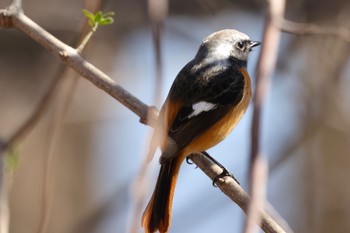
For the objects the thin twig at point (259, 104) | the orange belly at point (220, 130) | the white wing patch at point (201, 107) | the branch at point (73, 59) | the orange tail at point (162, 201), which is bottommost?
the thin twig at point (259, 104)

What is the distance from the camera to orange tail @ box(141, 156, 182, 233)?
3.20 m

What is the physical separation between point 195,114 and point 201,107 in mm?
63

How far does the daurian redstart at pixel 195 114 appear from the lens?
3.26 meters

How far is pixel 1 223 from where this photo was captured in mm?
3092

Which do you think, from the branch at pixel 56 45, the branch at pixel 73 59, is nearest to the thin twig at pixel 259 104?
the branch at pixel 73 59

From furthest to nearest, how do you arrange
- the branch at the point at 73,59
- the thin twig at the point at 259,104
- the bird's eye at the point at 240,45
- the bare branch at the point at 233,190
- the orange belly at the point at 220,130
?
the bird's eye at the point at 240,45, the orange belly at the point at 220,130, the branch at the point at 73,59, the bare branch at the point at 233,190, the thin twig at the point at 259,104

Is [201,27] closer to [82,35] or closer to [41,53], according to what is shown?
[41,53]

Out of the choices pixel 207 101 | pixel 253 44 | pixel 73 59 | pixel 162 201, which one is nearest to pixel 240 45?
pixel 253 44

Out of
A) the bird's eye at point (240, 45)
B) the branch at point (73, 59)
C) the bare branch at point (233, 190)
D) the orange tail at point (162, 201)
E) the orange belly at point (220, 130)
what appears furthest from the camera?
the bird's eye at point (240, 45)

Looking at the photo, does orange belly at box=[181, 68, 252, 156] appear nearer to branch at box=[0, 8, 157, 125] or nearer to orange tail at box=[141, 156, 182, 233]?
orange tail at box=[141, 156, 182, 233]

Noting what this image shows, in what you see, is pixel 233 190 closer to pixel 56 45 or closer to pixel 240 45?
pixel 56 45

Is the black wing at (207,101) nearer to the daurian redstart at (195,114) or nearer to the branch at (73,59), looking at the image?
the daurian redstart at (195,114)

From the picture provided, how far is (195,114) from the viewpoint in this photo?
11.5 feet

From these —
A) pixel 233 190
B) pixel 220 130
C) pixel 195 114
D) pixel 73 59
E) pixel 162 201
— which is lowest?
pixel 233 190
